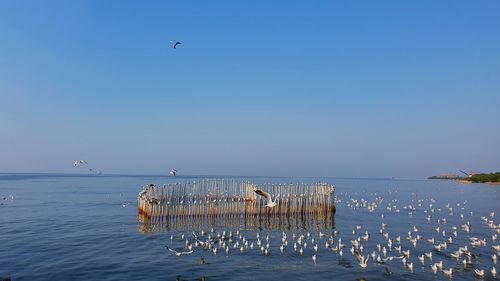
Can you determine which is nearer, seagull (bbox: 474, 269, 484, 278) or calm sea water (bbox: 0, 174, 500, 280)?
seagull (bbox: 474, 269, 484, 278)

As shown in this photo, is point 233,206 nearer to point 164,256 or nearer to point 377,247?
point 164,256

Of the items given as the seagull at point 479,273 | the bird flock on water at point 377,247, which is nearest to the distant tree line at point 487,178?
the bird flock on water at point 377,247

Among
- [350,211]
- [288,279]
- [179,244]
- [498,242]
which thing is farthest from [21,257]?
[350,211]

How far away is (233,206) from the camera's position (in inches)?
1411

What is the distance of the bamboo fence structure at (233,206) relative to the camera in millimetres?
33875

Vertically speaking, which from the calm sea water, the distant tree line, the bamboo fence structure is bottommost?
the calm sea water

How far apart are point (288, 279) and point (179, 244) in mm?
9614

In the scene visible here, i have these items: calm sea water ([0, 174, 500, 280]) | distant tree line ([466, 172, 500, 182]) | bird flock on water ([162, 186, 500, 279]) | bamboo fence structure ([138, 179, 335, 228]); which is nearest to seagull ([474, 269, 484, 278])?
bird flock on water ([162, 186, 500, 279])

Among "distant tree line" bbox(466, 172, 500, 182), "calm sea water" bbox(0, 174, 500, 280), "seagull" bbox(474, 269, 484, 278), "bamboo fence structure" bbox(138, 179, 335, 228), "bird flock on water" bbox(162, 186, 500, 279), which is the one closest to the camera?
"seagull" bbox(474, 269, 484, 278)

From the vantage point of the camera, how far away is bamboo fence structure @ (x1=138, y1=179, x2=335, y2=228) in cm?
3388

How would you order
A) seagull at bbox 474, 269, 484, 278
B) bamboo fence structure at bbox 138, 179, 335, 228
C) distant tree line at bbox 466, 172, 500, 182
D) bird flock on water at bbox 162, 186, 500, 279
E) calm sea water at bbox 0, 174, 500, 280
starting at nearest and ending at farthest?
1. seagull at bbox 474, 269, 484, 278
2. calm sea water at bbox 0, 174, 500, 280
3. bird flock on water at bbox 162, 186, 500, 279
4. bamboo fence structure at bbox 138, 179, 335, 228
5. distant tree line at bbox 466, 172, 500, 182

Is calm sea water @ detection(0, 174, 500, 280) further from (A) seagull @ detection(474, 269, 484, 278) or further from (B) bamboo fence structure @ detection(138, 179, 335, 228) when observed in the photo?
(B) bamboo fence structure @ detection(138, 179, 335, 228)

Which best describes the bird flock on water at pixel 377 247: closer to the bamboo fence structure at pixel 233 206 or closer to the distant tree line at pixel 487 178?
the bamboo fence structure at pixel 233 206

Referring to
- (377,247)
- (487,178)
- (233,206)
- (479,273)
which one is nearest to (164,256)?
(233,206)
